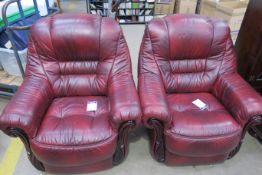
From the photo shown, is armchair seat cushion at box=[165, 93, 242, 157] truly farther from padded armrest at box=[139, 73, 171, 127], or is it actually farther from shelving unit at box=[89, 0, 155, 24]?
shelving unit at box=[89, 0, 155, 24]

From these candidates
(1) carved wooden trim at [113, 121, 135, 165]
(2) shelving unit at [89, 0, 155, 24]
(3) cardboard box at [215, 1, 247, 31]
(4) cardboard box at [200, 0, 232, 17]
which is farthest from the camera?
(2) shelving unit at [89, 0, 155, 24]

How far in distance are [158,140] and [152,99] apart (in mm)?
315

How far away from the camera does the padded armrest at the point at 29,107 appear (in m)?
1.27

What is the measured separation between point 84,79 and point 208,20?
113 cm

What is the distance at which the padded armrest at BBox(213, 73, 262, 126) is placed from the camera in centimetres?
141

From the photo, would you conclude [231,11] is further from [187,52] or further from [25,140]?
[25,140]

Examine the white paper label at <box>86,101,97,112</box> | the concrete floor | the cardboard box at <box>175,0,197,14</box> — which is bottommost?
the concrete floor

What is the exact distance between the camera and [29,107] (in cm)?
138

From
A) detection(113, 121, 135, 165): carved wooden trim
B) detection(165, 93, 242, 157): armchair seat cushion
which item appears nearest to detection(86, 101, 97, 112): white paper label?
detection(113, 121, 135, 165): carved wooden trim

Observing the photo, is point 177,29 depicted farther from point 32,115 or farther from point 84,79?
point 32,115

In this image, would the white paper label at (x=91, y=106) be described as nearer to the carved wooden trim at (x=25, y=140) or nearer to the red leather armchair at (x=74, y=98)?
the red leather armchair at (x=74, y=98)

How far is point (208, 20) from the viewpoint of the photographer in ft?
5.69

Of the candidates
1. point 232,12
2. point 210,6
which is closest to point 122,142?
point 232,12

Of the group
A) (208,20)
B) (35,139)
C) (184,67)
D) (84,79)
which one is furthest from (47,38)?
(208,20)
